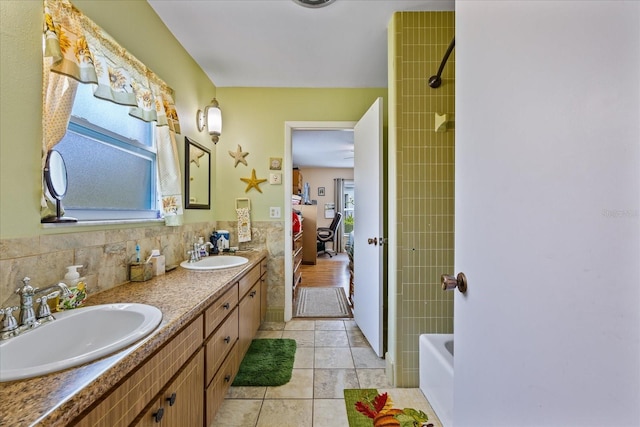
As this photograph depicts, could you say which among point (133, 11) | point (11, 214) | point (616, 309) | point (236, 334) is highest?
point (133, 11)

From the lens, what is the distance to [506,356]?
563 mm

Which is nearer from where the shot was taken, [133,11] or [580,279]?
[580,279]

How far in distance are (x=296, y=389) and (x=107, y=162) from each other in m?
1.74

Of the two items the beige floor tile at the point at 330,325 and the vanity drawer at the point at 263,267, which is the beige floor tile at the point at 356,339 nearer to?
the beige floor tile at the point at 330,325

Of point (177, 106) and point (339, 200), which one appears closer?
point (177, 106)

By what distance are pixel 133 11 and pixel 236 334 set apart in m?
1.98

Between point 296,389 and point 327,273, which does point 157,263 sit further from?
point 327,273

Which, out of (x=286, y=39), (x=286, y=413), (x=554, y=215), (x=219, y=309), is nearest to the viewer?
(x=554, y=215)

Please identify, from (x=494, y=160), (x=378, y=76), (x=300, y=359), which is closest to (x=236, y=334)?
(x=300, y=359)

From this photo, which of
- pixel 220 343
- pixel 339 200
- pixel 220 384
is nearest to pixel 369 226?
pixel 220 343

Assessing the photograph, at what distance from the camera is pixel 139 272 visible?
55.5 inches

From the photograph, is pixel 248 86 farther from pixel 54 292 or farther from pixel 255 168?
pixel 54 292

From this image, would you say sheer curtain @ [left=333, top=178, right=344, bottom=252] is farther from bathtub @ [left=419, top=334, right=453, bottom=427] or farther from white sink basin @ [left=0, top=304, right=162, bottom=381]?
white sink basin @ [left=0, top=304, right=162, bottom=381]

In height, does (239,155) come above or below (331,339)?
above
